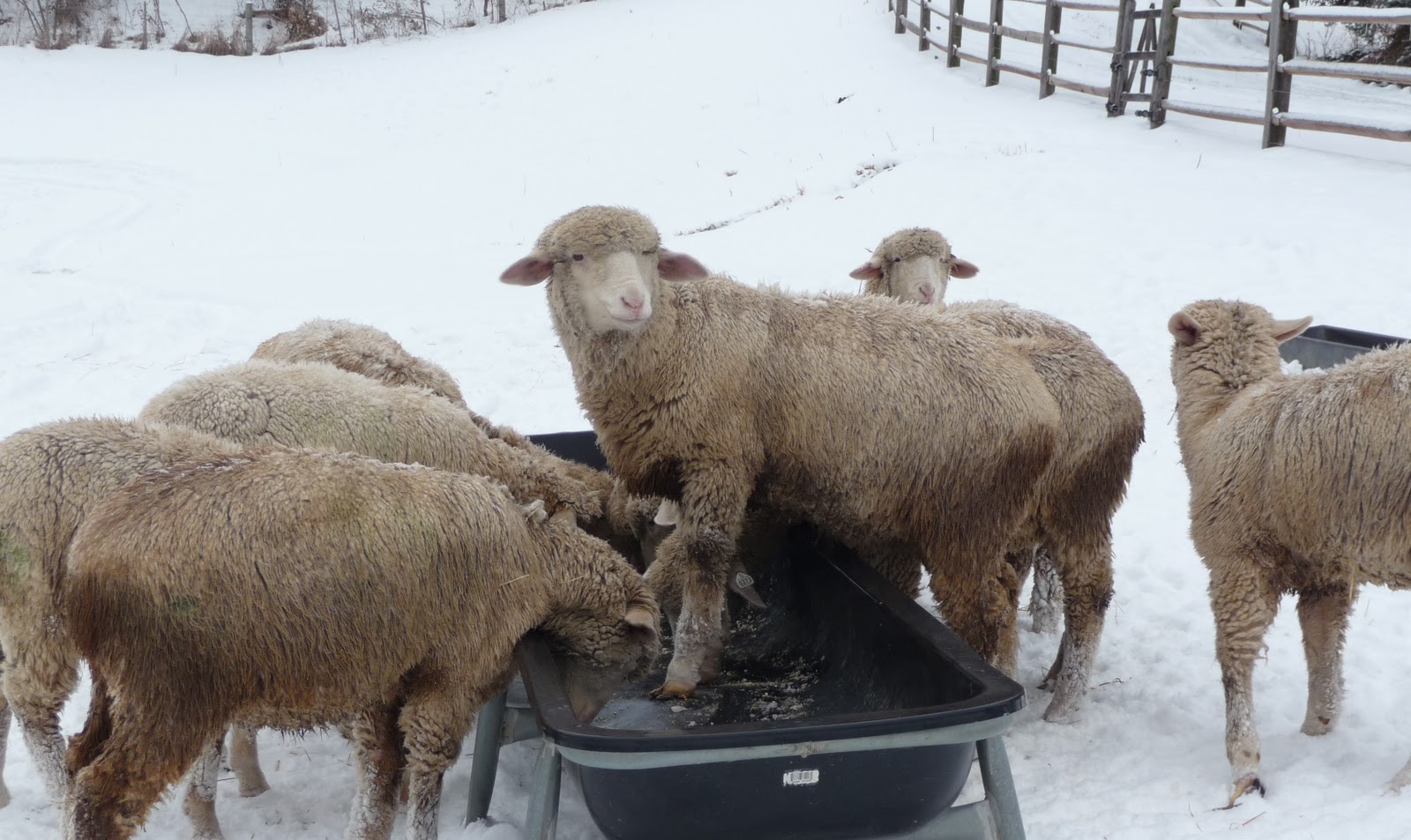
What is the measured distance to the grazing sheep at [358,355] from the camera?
5.93 m

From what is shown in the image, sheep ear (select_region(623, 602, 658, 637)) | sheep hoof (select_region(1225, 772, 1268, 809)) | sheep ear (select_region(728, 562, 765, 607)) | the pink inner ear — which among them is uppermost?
the pink inner ear

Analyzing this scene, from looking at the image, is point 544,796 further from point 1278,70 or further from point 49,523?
point 1278,70

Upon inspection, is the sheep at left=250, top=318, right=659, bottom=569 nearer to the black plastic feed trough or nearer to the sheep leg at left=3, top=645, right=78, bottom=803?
the black plastic feed trough

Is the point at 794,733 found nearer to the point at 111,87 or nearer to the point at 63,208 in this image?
the point at 63,208

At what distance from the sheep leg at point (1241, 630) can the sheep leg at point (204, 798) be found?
3668 millimetres

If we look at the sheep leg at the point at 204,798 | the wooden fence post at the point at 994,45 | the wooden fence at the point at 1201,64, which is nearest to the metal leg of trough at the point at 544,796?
the sheep leg at the point at 204,798

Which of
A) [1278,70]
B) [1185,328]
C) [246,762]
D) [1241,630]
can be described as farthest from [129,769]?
[1278,70]

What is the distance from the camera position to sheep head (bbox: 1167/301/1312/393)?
4.89 metres

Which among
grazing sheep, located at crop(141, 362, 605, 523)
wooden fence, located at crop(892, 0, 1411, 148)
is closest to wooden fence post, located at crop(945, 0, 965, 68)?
wooden fence, located at crop(892, 0, 1411, 148)

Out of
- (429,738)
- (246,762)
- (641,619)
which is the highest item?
(641,619)

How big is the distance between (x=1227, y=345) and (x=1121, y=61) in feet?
35.0

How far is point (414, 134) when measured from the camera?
19219 millimetres

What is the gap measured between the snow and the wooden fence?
32cm

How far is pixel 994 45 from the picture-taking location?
17.2 m
